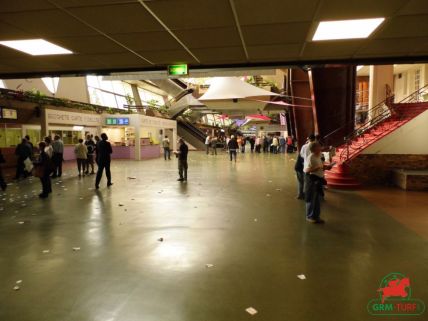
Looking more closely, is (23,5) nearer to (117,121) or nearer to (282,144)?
(117,121)

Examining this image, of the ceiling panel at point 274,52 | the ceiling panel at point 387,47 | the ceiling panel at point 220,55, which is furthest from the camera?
the ceiling panel at point 220,55

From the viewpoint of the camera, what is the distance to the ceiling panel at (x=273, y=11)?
352cm

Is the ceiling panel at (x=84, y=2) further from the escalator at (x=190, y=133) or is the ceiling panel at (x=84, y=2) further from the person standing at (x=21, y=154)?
the escalator at (x=190, y=133)

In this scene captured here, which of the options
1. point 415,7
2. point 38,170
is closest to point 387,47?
point 415,7

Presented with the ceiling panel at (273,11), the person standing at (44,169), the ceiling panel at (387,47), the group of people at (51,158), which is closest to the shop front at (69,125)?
the group of people at (51,158)

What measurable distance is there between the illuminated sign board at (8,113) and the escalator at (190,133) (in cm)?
1904

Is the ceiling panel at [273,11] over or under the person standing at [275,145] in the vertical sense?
A: over

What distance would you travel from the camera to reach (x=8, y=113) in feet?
45.9

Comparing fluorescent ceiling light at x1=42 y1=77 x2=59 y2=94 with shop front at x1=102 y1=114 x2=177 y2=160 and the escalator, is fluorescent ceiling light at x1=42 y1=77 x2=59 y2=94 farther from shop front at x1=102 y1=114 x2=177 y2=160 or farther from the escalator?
the escalator

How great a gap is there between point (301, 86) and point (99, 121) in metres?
13.3

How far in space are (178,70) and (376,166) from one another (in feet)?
25.5

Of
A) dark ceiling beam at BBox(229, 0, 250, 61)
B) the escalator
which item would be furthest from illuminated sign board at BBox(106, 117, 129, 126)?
dark ceiling beam at BBox(229, 0, 250, 61)

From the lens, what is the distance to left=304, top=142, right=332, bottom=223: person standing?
18.4 feet

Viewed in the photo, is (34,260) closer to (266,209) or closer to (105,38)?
(105,38)
